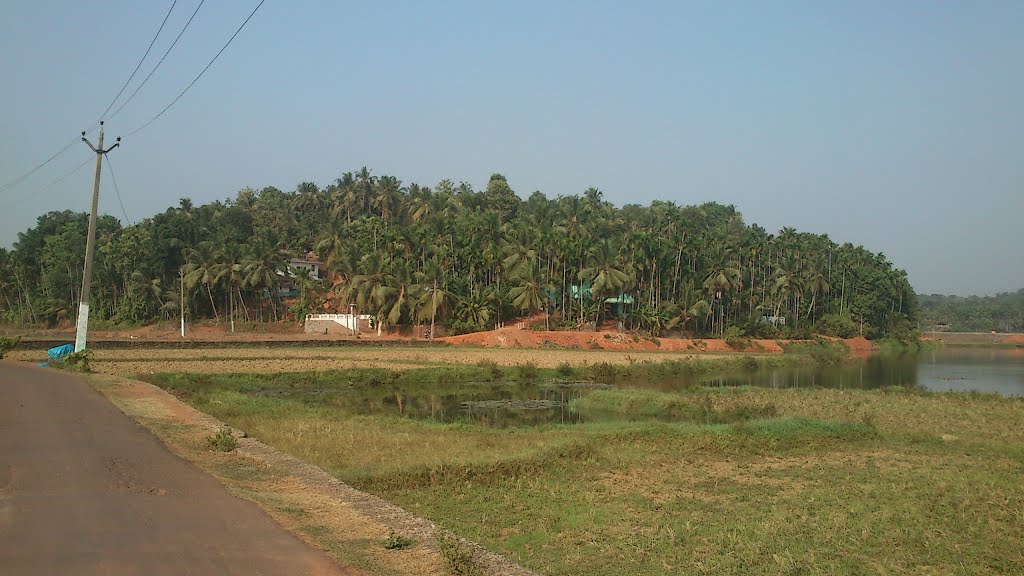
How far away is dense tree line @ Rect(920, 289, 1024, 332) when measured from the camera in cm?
13375

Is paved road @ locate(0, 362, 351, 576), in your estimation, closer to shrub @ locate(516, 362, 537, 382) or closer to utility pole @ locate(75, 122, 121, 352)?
utility pole @ locate(75, 122, 121, 352)

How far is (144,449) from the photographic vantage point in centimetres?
1403

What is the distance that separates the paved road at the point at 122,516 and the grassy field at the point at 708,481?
114 inches

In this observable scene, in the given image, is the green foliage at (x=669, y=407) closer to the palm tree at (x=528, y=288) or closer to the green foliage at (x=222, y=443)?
the green foliage at (x=222, y=443)

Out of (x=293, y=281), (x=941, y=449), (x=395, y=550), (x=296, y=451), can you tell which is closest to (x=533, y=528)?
(x=395, y=550)

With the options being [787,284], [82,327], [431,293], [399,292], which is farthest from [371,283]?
[787,284]

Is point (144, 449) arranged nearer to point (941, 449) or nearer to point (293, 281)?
point (941, 449)

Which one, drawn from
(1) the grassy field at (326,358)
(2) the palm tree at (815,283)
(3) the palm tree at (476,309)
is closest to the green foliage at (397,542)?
(1) the grassy field at (326,358)

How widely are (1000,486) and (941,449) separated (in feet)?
16.3

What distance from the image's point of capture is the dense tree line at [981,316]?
13375cm

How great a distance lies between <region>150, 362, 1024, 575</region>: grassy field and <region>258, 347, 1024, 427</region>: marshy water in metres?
3.25

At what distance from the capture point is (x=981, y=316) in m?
139

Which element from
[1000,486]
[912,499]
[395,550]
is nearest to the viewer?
[395,550]

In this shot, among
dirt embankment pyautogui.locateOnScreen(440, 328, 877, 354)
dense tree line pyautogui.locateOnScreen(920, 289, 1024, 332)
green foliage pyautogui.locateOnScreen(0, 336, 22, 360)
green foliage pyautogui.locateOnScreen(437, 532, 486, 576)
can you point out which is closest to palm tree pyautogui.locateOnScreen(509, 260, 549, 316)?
dirt embankment pyautogui.locateOnScreen(440, 328, 877, 354)
